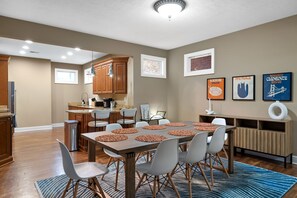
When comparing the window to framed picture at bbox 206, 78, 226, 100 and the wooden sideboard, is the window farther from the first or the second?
the wooden sideboard

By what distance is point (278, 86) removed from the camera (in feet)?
12.3

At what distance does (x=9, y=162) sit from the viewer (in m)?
3.64

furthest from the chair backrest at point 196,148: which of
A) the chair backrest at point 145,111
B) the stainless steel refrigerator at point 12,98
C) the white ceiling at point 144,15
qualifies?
the stainless steel refrigerator at point 12,98

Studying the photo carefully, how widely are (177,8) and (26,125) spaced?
6862 mm

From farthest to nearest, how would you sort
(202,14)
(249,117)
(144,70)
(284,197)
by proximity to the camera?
(144,70) → (249,117) → (202,14) → (284,197)

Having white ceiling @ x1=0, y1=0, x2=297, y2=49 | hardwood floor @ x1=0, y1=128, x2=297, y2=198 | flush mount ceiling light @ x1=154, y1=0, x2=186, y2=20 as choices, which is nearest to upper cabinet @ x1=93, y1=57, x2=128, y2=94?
white ceiling @ x1=0, y1=0, x2=297, y2=49

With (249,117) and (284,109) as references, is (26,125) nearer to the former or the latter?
(249,117)

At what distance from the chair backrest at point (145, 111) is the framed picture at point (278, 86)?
9.85 feet

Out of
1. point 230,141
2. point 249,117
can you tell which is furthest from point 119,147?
point 249,117

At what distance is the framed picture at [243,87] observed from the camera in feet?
13.6

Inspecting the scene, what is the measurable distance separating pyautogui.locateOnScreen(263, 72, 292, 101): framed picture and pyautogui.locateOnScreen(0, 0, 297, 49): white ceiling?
116 centimetres

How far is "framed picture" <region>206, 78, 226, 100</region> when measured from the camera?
470cm

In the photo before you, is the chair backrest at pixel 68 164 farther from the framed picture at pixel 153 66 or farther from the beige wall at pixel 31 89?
the beige wall at pixel 31 89

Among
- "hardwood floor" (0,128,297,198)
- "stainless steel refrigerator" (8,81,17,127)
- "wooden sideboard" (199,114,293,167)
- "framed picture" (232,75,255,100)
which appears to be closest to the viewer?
"hardwood floor" (0,128,297,198)
